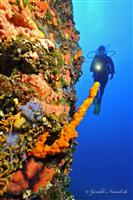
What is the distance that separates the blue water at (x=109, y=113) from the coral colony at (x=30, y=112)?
175 feet

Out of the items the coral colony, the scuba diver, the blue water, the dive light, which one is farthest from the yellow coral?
the blue water

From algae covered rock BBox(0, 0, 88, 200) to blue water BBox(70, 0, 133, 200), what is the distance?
53337mm

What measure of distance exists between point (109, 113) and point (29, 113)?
76091mm

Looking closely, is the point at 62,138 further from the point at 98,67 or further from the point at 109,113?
the point at 109,113

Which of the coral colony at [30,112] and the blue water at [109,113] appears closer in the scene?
the coral colony at [30,112]

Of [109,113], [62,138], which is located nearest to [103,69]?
[62,138]

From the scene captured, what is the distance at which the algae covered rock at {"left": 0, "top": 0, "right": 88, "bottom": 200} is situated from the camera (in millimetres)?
3990

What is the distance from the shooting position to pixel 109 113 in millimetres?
79312

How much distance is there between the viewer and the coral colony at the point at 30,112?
399 cm

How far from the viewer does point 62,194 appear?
495cm

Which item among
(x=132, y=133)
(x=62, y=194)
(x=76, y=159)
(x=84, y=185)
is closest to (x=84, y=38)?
(x=132, y=133)

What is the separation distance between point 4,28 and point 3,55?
0.42 meters

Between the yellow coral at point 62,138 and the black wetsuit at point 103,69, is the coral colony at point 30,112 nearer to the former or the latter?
the yellow coral at point 62,138

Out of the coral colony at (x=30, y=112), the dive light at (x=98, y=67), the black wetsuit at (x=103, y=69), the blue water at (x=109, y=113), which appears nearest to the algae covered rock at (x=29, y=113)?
the coral colony at (x=30, y=112)
